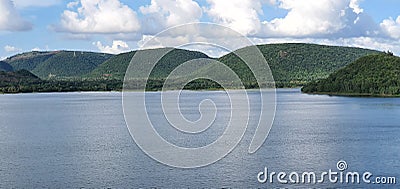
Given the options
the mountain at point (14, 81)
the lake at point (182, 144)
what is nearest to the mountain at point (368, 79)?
the lake at point (182, 144)

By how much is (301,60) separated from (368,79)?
2732 inches

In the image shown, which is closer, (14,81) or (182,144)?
(182,144)

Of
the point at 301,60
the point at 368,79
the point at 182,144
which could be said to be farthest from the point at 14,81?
the point at 182,144

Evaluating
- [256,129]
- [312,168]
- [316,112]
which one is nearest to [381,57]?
[316,112]

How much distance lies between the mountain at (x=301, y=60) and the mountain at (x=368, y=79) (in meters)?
40.1

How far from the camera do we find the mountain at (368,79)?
87438 mm

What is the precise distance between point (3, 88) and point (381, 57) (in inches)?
3385

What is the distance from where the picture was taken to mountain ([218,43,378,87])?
146875mm

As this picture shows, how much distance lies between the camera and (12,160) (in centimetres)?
2831

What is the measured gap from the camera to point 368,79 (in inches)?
3573

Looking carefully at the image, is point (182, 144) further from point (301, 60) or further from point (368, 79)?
point (301, 60)

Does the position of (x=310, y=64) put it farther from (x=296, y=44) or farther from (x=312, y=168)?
(x=312, y=168)

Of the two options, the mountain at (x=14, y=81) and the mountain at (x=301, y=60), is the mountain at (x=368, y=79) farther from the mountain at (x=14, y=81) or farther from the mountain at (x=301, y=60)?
the mountain at (x=14, y=81)

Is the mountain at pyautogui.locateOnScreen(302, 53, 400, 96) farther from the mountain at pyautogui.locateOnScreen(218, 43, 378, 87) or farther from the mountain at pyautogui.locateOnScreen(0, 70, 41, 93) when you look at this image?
the mountain at pyautogui.locateOnScreen(0, 70, 41, 93)
